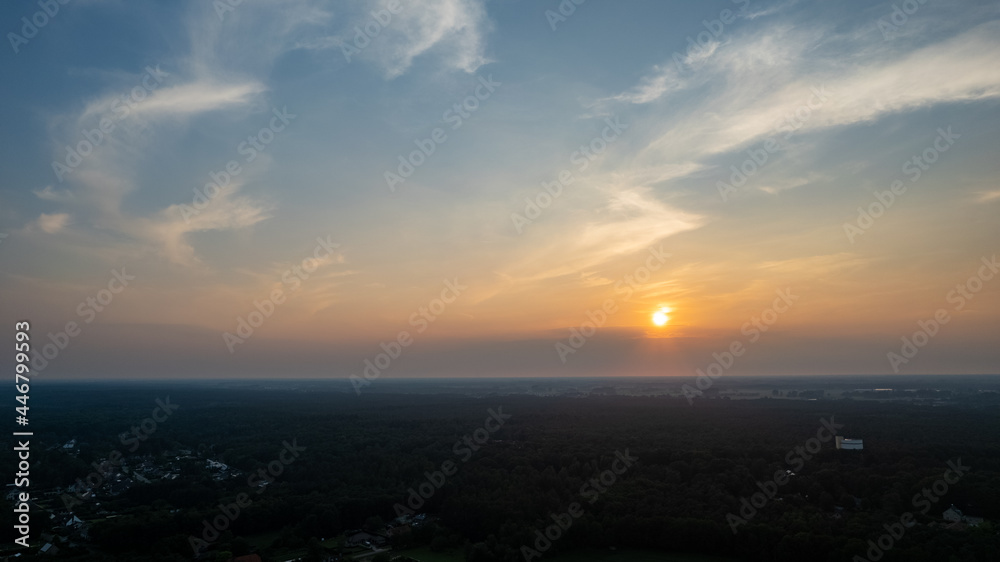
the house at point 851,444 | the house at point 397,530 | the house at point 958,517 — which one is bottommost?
the house at point 958,517

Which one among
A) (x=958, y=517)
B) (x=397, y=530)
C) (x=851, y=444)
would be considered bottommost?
(x=958, y=517)

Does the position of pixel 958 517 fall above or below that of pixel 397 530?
below

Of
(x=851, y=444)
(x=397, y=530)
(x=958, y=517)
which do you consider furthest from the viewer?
(x=851, y=444)

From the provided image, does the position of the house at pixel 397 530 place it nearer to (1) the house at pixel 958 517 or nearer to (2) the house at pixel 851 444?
(1) the house at pixel 958 517

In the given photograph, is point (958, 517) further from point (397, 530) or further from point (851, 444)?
point (397, 530)

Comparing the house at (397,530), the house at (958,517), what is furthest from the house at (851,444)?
the house at (397,530)

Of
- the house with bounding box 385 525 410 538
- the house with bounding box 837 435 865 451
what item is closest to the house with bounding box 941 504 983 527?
the house with bounding box 837 435 865 451

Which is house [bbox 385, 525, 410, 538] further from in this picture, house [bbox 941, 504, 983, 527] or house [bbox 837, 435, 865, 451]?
house [bbox 837, 435, 865, 451]

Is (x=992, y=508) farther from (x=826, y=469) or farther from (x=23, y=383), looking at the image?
(x=23, y=383)

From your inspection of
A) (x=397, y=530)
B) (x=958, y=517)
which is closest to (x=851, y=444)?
(x=958, y=517)

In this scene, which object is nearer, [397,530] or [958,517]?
[958,517]

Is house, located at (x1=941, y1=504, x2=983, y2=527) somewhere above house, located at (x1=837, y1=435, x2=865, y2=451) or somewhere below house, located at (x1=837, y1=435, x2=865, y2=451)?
below
